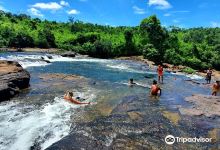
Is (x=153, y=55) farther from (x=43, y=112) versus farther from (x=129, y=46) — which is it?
(x=43, y=112)

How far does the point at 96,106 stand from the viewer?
62.3ft

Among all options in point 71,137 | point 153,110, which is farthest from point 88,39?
point 71,137

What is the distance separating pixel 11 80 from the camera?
2280 cm

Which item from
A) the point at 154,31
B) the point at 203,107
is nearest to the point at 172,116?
the point at 203,107

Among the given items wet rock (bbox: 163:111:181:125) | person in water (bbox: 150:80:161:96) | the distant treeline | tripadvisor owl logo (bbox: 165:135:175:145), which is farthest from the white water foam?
the distant treeline

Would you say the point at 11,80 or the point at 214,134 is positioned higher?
the point at 11,80

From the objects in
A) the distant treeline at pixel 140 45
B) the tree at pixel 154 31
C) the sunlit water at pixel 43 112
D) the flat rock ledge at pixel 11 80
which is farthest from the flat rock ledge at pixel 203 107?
the tree at pixel 154 31

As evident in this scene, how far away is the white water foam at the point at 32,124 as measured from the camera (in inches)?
497

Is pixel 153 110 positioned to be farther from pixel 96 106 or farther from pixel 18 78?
pixel 18 78

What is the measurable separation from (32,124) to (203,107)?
38.0ft

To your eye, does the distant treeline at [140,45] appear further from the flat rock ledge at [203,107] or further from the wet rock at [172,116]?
the wet rock at [172,116]

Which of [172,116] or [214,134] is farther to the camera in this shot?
[172,116]

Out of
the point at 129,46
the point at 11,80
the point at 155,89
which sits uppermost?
the point at 129,46

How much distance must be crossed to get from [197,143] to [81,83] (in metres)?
16.4
